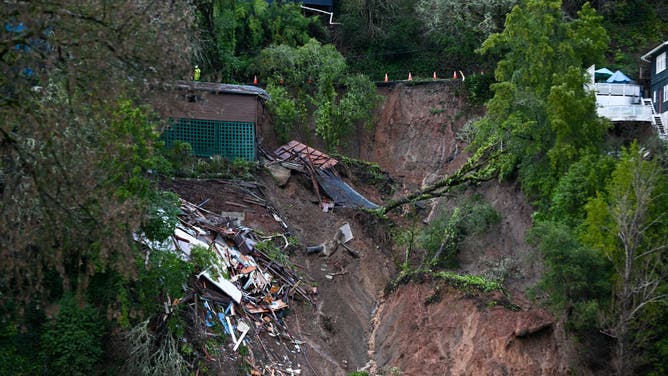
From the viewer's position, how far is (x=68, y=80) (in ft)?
50.3

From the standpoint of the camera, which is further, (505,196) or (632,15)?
(632,15)

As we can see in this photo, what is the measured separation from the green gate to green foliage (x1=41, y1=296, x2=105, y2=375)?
530 inches

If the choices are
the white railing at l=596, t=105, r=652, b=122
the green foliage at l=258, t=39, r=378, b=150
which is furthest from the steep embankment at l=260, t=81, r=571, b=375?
the green foliage at l=258, t=39, r=378, b=150

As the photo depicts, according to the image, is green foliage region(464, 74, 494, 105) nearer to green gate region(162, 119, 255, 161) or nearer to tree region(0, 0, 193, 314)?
green gate region(162, 119, 255, 161)

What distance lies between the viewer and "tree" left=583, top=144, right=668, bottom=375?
24.2 metres

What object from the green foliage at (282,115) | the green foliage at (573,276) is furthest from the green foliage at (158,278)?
the green foliage at (282,115)

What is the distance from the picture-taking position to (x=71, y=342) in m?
22.2

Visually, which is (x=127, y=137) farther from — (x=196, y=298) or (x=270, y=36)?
(x=270, y=36)

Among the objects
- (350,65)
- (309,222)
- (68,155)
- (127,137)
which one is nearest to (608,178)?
(309,222)

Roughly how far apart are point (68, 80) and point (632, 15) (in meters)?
40.7

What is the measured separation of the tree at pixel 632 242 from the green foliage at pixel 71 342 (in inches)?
511

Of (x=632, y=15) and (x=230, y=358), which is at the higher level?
(x=632, y=15)

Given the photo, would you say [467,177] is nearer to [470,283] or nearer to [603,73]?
[470,283]

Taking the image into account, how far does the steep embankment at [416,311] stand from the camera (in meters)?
26.9
